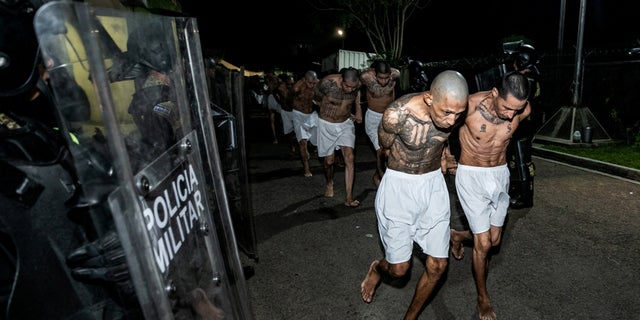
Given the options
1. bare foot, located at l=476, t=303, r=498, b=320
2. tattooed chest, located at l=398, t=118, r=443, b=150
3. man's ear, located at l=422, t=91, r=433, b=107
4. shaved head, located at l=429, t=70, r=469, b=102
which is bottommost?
bare foot, located at l=476, t=303, r=498, b=320

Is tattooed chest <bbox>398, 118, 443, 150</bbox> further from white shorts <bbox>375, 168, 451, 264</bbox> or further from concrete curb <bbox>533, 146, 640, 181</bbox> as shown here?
concrete curb <bbox>533, 146, 640, 181</bbox>

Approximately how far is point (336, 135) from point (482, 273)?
3414 mm

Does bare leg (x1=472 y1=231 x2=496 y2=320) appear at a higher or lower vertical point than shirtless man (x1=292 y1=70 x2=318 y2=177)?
lower

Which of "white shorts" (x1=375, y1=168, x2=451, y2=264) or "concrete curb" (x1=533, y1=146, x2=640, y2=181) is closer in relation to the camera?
"white shorts" (x1=375, y1=168, x2=451, y2=264)

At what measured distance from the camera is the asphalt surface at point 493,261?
10.8ft

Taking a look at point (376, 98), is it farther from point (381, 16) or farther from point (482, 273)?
point (381, 16)

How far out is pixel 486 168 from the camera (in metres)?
3.44

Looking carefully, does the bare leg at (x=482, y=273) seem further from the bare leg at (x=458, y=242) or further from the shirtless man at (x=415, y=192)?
the bare leg at (x=458, y=242)

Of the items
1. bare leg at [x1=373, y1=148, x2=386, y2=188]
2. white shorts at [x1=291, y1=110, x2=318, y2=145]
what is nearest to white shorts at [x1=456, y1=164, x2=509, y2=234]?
bare leg at [x1=373, y1=148, x2=386, y2=188]

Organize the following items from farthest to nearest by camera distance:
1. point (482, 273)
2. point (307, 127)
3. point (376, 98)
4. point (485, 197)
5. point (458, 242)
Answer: point (307, 127)
point (376, 98)
point (458, 242)
point (485, 197)
point (482, 273)

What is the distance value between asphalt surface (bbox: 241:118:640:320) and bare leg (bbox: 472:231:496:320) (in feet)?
0.37

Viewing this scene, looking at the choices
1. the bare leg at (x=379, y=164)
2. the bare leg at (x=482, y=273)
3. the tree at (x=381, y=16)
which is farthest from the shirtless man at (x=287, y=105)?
the tree at (x=381, y=16)

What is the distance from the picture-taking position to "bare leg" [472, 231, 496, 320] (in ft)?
10.3

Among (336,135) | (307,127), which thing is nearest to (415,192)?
(336,135)
